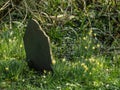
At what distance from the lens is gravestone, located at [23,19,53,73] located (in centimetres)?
463

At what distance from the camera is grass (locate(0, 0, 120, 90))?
4590mm

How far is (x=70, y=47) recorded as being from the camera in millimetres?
5746

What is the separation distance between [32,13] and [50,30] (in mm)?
418

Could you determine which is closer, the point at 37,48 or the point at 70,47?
the point at 37,48

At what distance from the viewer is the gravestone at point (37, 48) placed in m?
4.63

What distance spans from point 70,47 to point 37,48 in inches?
41.7

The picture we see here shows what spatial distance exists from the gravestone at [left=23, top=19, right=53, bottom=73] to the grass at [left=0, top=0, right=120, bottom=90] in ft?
0.31

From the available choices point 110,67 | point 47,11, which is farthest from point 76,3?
point 110,67

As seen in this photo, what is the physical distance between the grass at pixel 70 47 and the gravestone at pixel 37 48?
0.31ft

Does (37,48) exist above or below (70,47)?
above

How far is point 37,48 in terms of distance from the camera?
4773 millimetres

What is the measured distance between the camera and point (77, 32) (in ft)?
20.6

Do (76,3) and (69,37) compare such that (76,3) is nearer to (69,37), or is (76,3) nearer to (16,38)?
(69,37)

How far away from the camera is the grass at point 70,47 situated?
15.1ft
